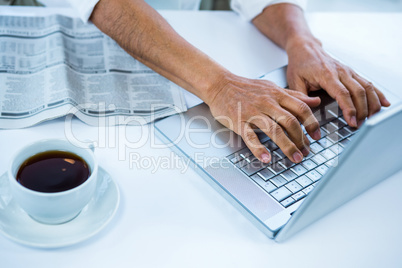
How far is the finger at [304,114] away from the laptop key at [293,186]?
13cm

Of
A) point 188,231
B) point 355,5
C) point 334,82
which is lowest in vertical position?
point 355,5

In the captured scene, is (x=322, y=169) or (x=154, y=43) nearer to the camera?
(x=322, y=169)

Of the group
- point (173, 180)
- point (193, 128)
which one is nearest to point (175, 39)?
point (193, 128)

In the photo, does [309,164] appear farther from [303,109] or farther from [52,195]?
[52,195]

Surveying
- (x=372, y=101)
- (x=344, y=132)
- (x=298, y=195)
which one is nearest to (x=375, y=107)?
(x=372, y=101)

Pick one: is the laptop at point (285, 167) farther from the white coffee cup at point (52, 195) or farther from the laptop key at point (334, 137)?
the white coffee cup at point (52, 195)

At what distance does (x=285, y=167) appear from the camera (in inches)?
26.9

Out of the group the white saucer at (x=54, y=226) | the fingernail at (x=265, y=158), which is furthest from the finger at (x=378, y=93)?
the white saucer at (x=54, y=226)

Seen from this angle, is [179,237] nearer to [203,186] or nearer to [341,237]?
[203,186]

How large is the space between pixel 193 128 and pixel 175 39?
0.73ft

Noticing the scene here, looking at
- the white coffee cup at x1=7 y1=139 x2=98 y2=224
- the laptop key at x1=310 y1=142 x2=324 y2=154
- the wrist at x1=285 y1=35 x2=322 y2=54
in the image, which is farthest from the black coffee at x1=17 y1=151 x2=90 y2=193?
the wrist at x1=285 y1=35 x2=322 y2=54

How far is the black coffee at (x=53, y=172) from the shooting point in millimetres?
538

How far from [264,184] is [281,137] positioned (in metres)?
0.10

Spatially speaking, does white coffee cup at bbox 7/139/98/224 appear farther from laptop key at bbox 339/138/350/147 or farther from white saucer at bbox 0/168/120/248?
laptop key at bbox 339/138/350/147
